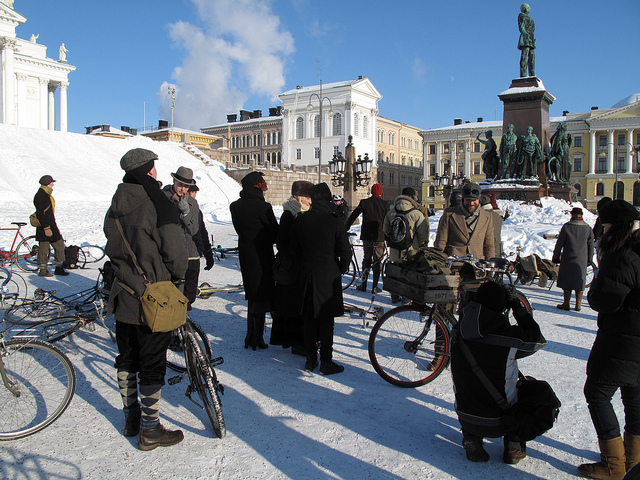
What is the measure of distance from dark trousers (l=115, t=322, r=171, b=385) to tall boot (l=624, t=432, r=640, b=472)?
2994 mm

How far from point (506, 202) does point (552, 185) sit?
2.76m

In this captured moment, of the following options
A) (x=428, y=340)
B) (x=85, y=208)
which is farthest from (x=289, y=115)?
(x=428, y=340)

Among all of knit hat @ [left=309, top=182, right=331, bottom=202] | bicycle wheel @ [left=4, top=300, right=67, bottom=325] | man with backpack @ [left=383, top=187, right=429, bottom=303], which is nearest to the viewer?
knit hat @ [left=309, top=182, right=331, bottom=202]

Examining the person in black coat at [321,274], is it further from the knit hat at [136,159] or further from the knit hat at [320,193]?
the knit hat at [136,159]

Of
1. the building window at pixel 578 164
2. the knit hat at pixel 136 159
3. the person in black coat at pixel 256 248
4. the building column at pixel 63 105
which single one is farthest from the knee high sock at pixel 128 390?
the building window at pixel 578 164

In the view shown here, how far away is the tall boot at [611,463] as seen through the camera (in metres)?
2.91

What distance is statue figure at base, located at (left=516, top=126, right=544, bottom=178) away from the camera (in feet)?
60.8

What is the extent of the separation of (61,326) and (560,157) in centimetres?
1976

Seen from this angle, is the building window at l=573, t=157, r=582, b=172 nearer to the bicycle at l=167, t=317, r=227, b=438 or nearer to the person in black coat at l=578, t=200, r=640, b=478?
the person in black coat at l=578, t=200, r=640, b=478

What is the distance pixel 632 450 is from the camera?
2.95m

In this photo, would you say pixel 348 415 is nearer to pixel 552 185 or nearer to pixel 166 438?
pixel 166 438

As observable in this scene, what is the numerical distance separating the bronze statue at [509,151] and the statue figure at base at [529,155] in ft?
0.82

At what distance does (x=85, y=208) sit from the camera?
22.6m

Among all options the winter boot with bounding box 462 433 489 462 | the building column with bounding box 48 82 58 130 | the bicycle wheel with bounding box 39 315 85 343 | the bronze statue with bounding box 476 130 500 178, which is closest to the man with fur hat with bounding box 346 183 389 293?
the bicycle wheel with bounding box 39 315 85 343
